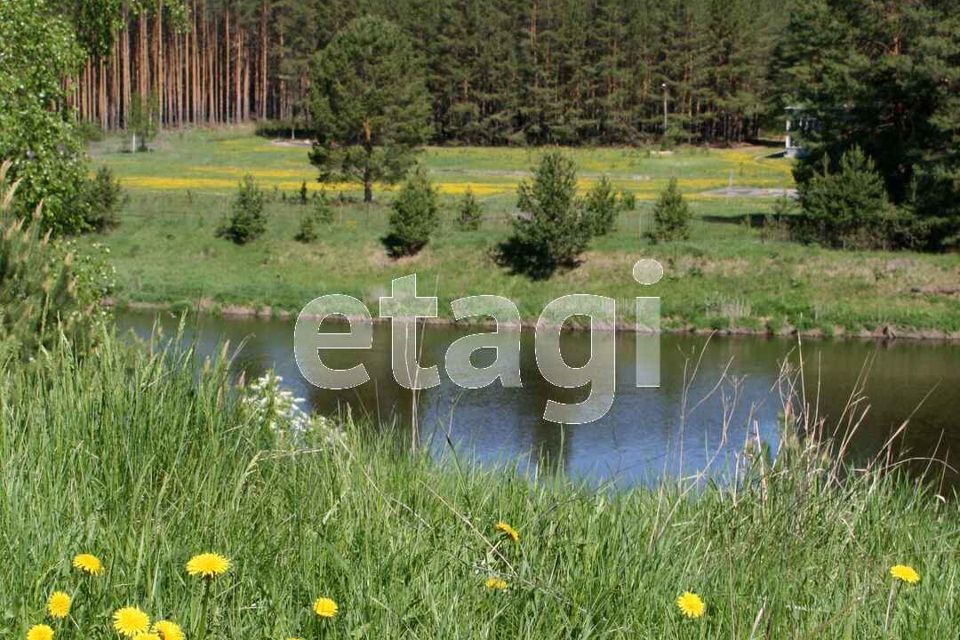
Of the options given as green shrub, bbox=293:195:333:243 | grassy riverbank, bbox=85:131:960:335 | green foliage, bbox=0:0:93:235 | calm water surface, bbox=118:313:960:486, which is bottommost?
calm water surface, bbox=118:313:960:486

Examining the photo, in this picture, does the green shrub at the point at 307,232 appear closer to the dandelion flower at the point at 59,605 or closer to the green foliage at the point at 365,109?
the green foliage at the point at 365,109

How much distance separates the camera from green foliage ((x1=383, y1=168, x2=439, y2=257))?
32750 mm

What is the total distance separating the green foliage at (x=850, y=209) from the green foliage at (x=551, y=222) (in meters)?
6.32

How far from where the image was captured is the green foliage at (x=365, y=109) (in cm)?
3997

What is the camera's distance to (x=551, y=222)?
30812 millimetres

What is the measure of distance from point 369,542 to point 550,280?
27845mm

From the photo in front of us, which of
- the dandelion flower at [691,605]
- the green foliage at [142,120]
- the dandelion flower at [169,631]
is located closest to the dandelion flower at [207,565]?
the dandelion flower at [169,631]

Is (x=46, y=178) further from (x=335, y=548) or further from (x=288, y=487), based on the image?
(x=335, y=548)

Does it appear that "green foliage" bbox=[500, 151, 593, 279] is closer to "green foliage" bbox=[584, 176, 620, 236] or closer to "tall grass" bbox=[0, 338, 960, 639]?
"green foliage" bbox=[584, 176, 620, 236]

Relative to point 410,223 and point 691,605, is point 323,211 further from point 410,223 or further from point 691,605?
point 691,605

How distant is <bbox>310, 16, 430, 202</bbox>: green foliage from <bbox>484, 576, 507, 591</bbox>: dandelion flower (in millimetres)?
37025

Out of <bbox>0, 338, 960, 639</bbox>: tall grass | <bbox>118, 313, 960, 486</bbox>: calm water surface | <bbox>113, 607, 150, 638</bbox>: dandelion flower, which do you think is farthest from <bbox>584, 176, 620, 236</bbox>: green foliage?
<bbox>113, 607, 150, 638</bbox>: dandelion flower

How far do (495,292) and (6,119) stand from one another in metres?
22.0

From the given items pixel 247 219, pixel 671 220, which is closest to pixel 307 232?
pixel 247 219
